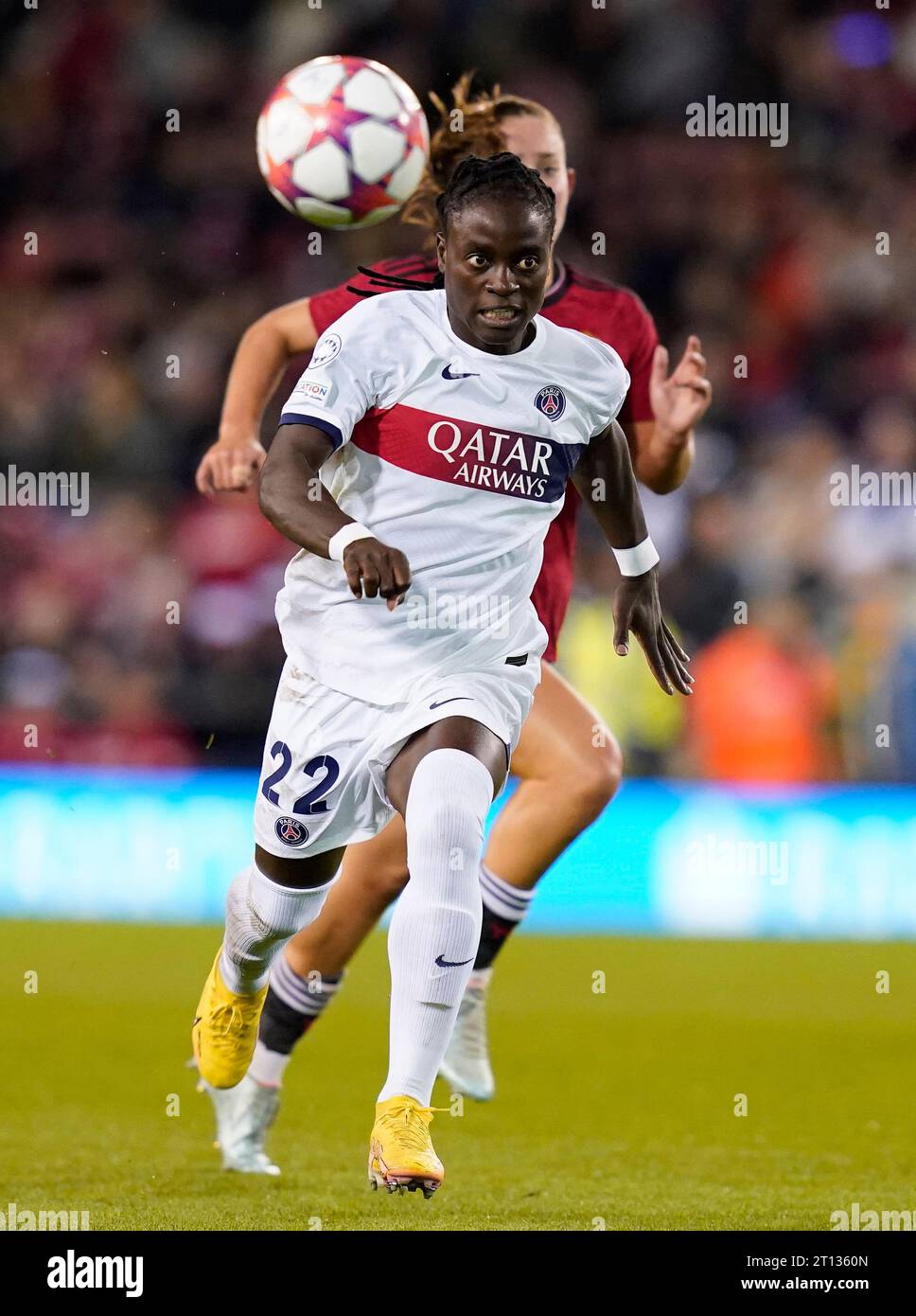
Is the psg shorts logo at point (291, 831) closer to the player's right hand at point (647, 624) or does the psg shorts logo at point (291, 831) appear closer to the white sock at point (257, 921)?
Result: the white sock at point (257, 921)

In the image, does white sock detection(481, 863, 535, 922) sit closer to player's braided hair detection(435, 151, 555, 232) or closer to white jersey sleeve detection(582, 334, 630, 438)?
white jersey sleeve detection(582, 334, 630, 438)

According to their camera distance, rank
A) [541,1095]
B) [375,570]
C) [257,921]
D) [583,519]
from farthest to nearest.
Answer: [583,519] → [541,1095] → [257,921] → [375,570]

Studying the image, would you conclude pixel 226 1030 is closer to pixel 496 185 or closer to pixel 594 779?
pixel 594 779

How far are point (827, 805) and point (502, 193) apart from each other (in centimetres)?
654

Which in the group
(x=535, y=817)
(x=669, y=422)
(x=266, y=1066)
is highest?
(x=669, y=422)

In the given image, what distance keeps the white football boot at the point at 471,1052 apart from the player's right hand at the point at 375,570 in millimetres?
2180

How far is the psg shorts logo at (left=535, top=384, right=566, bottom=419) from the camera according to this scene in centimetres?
391

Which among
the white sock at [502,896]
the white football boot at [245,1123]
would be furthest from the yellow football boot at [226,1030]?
the white sock at [502,896]

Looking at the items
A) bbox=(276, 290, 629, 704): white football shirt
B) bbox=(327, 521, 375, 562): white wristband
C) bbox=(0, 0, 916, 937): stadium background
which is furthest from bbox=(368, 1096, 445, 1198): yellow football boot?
bbox=(0, 0, 916, 937): stadium background

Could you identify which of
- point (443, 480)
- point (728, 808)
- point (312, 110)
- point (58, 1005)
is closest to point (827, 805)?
point (728, 808)

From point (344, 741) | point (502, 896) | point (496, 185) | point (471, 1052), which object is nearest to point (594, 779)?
point (502, 896)

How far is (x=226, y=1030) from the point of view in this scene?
4.48 meters

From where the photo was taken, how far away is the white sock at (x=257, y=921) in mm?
4188

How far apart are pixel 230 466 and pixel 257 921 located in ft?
4.00
